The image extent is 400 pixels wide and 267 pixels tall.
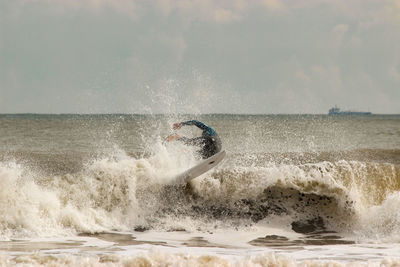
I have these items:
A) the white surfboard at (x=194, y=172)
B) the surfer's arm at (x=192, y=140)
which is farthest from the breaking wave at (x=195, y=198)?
the surfer's arm at (x=192, y=140)

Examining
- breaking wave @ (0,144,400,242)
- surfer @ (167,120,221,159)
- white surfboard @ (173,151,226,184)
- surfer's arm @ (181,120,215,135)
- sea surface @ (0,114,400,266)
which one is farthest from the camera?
surfer @ (167,120,221,159)

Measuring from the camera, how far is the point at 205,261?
7324mm

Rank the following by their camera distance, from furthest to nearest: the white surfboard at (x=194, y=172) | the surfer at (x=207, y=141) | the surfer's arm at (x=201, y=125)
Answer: the surfer at (x=207, y=141) → the surfer's arm at (x=201, y=125) → the white surfboard at (x=194, y=172)

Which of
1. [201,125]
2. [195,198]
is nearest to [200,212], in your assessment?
[195,198]

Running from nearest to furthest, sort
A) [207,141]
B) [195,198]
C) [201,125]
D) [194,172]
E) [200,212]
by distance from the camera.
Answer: [200,212], [195,198], [194,172], [201,125], [207,141]

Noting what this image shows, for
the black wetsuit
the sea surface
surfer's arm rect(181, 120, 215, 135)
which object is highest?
surfer's arm rect(181, 120, 215, 135)

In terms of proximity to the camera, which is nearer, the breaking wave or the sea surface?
the sea surface

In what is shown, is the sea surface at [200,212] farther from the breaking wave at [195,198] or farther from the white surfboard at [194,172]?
the white surfboard at [194,172]

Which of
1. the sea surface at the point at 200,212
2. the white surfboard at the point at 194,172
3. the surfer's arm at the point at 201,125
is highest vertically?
the surfer's arm at the point at 201,125

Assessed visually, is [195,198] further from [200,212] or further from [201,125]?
[201,125]

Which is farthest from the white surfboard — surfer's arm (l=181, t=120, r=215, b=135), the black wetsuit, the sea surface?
surfer's arm (l=181, t=120, r=215, b=135)

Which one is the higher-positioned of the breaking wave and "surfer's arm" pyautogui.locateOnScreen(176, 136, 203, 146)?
"surfer's arm" pyautogui.locateOnScreen(176, 136, 203, 146)

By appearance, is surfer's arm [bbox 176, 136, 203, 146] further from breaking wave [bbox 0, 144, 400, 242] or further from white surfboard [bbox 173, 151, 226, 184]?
white surfboard [bbox 173, 151, 226, 184]

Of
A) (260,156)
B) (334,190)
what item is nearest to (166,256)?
(334,190)
